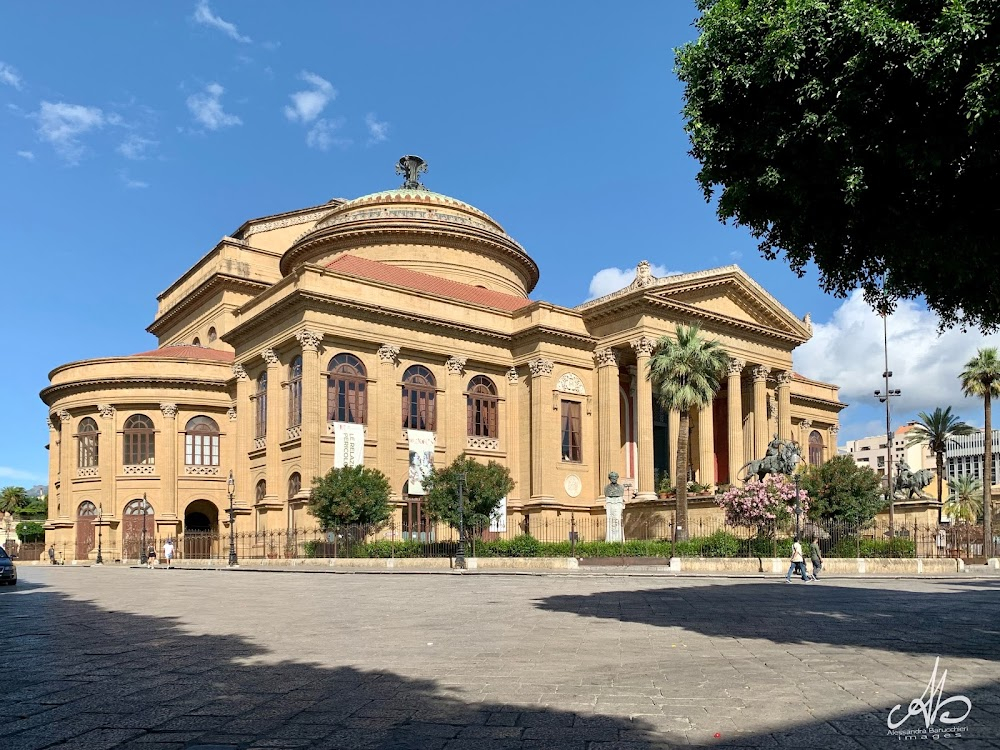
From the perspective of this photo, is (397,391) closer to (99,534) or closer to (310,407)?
(310,407)

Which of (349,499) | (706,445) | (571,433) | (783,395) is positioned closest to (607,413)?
(571,433)

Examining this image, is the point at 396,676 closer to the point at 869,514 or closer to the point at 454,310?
the point at 869,514

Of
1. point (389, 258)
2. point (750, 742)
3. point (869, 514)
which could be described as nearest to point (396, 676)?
point (750, 742)

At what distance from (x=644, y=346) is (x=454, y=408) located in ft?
33.3

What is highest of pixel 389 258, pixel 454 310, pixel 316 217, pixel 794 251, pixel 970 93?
pixel 316 217

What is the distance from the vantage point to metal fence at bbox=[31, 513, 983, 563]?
36906 millimetres

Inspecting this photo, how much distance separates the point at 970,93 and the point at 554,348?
39.2 meters

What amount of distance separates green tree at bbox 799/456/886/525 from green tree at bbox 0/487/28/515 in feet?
323

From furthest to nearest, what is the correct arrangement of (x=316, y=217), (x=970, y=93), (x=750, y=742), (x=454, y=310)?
(x=316, y=217)
(x=454, y=310)
(x=970, y=93)
(x=750, y=742)

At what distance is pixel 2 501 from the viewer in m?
112

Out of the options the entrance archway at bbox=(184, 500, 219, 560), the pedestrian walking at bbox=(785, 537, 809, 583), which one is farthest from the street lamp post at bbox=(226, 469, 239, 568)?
the pedestrian walking at bbox=(785, 537, 809, 583)

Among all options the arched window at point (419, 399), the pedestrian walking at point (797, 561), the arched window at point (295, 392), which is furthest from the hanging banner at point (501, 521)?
the pedestrian walking at point (797, 561)

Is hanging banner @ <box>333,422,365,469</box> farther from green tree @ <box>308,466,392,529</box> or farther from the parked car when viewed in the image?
the parked car

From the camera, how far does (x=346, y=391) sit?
43562mm
